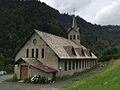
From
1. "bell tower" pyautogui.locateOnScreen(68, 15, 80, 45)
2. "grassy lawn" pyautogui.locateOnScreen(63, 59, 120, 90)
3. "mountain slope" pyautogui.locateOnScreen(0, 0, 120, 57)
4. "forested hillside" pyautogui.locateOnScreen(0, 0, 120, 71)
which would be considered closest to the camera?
"grassy lawn" pyautogui.locateOnScreen(63, 59, 120, 90)

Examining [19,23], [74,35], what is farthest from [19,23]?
[74,35]

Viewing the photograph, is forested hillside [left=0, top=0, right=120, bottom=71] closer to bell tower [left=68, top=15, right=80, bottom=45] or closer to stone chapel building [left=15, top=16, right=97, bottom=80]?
bell tower [left=68, top=15, right=80, bottom=45]

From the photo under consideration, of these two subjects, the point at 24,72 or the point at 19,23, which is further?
the point at 19,23

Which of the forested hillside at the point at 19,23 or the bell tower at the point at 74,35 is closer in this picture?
the bell tower at the point at 74,35

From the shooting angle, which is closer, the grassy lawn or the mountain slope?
the grassy lawn

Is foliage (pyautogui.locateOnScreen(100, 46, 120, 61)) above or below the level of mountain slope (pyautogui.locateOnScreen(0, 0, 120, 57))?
below

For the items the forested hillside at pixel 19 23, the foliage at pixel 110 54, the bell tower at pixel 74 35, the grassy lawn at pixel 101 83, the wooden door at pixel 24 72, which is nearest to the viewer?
the grassy lawn at pixel 101 83

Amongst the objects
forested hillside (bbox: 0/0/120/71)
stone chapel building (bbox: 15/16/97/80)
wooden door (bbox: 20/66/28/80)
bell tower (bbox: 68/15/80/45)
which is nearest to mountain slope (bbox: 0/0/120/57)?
forested hillside (bbox: 0/0/120/71)

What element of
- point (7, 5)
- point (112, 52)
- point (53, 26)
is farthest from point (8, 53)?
point (7, 5)

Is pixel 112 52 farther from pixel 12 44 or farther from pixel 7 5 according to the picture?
pixel 7 5

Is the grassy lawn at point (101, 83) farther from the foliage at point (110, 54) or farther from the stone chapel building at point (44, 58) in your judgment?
the foliage at point (110, 54)

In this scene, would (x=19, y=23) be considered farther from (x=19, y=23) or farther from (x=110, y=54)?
(x=110, y=54)

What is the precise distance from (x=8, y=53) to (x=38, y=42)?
50.7 metres

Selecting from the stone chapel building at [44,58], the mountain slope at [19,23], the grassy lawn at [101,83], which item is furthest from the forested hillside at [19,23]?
the grassy lawn at [101,83]
